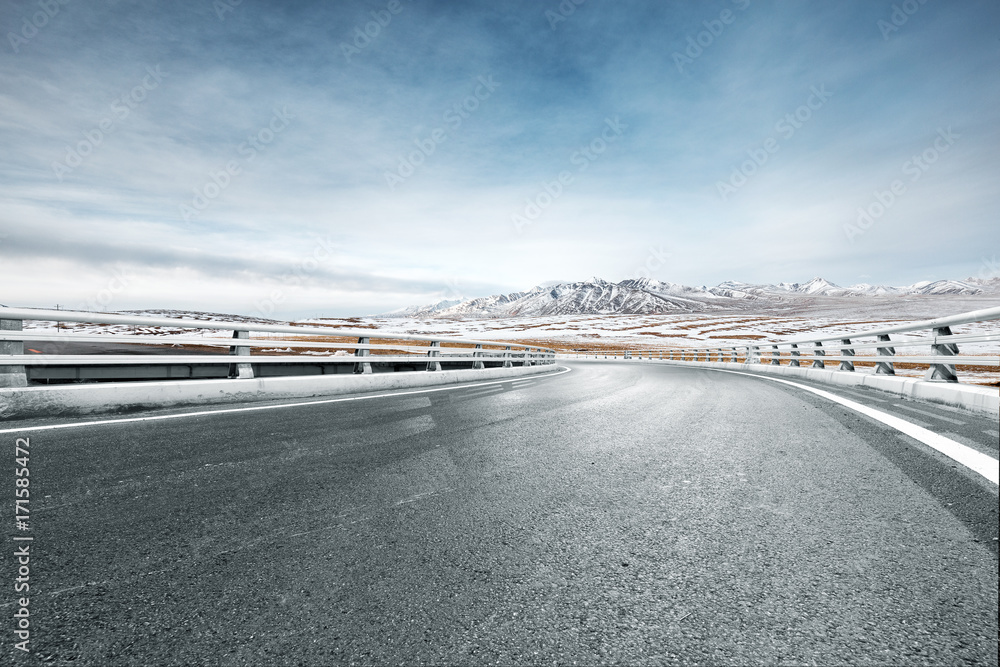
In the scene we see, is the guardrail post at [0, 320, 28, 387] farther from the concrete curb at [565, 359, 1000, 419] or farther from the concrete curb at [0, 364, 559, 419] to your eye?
the concrete curb at [565, 359, 1000, 419]

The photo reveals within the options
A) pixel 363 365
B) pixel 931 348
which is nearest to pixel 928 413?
pixel 931 348

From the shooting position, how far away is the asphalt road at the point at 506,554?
164 centimetres

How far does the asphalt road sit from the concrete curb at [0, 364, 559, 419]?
1.81 meters

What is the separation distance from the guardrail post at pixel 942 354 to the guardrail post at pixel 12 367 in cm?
1216

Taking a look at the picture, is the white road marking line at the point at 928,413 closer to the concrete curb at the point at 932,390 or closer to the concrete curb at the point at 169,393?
the concrete curb at the point at 932,390

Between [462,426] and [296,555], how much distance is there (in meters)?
3.68

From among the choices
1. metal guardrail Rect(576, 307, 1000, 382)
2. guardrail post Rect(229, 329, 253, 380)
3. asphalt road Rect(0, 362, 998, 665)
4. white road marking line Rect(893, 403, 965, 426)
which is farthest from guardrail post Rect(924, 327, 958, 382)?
guardrail post Rect(229, 329, 253, 380)

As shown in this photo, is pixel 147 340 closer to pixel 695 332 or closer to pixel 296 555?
pixel 296 555

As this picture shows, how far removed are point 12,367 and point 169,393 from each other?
5.40 feet

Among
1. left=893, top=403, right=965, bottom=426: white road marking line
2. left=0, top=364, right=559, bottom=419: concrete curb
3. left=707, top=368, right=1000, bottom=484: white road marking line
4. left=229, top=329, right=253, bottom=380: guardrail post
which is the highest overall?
left=229, top=329, right=253, bottom=380: guardrail post

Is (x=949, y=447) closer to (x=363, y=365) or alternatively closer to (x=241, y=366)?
(x=241, y=366)

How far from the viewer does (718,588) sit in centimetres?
199

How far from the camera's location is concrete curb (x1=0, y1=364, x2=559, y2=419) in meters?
6.04

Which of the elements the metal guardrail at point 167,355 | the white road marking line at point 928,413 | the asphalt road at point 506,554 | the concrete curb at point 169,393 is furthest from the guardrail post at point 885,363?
the concrete curb at point 169,393
